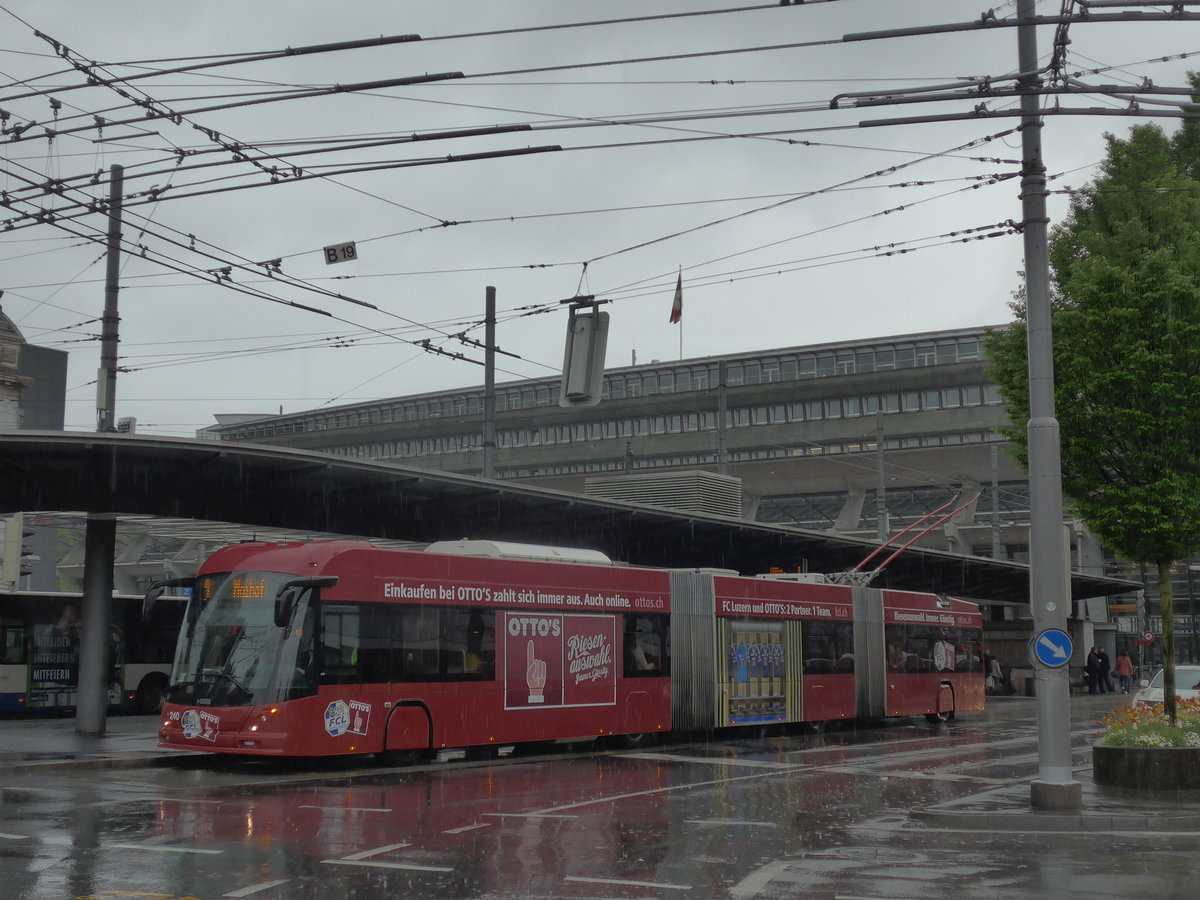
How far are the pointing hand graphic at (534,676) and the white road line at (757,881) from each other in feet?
34.4

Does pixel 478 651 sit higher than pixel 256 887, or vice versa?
pixel 478 651

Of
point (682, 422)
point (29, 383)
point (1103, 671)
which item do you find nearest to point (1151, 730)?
point (29, 383)

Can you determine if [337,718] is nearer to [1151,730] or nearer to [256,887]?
[256,887]

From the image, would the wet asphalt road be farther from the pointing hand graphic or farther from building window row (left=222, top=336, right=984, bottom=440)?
building window row (left=222, top=336, right=984, bottom=440)

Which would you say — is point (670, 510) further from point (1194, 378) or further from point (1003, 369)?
point (1194, 378)

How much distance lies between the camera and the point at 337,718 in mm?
18203

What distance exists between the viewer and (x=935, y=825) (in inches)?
521

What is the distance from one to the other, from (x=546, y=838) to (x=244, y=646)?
299 inches

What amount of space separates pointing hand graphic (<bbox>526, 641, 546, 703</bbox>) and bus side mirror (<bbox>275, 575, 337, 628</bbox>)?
3999 millimetres

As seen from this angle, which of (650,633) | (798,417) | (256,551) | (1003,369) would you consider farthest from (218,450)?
(798,417)

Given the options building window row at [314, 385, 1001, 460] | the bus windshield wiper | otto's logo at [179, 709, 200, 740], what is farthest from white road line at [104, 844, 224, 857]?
building window row at [314, 385, 1001, 460]

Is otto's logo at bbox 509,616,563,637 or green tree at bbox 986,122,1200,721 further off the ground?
green tree at bbox 986,122,1200,721

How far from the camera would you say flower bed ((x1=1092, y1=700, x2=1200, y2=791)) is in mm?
14492

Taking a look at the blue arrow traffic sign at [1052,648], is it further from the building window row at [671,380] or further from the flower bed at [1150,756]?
the building window row at [671,380]
